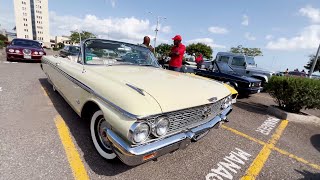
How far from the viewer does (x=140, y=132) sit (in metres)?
1.92

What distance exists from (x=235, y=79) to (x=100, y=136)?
5843 millimetres

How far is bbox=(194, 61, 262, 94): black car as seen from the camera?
6953 mm

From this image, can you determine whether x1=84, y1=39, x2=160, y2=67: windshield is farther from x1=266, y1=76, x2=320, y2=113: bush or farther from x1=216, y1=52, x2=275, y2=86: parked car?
x1=216, y1=52, x2=275, y2=86: parked car

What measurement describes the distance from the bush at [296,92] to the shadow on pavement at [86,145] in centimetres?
489

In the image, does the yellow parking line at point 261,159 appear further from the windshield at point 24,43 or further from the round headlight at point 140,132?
the windshield at point 24,43

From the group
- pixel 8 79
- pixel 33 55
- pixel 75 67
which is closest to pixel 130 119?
pixel 75 67

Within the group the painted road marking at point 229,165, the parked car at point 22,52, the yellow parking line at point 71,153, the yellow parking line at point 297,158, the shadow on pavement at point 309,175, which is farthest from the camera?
the parked car at point 22,52

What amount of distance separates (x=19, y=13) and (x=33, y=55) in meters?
101

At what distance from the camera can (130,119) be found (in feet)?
6.25

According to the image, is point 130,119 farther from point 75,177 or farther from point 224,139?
point 224,139

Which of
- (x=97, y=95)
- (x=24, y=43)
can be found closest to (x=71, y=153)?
(x=97, y=95)

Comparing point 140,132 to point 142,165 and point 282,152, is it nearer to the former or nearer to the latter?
point 142,165

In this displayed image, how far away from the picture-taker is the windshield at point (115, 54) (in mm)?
3377

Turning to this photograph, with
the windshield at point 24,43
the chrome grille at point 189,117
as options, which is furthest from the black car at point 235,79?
the windshield at point 24,43
